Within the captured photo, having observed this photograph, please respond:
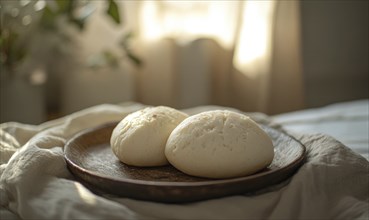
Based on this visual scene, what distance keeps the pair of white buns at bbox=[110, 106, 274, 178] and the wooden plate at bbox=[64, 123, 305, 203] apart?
2cm

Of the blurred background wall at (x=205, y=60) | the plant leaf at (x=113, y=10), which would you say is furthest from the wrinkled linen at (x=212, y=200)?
the blurred background wall at (x=205, y=60)

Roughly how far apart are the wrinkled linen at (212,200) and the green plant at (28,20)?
66 centimetres

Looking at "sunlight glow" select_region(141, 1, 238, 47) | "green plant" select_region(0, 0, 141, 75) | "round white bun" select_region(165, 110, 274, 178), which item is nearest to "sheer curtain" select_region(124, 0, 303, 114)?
"sunlight glow" select_region(141, 1, 238, 47)

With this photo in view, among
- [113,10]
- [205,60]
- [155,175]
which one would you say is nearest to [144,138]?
[155,175]

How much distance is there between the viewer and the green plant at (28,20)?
1.18 meters

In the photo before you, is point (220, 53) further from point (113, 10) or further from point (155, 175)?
point (155, 175)

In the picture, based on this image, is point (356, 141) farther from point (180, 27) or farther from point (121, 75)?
point (121, 75)

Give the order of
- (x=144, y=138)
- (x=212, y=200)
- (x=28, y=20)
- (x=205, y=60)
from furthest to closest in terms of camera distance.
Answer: (x=205, y=60)
(x=28, y=20)
(x=144, y=138)
(x=212, y=200)

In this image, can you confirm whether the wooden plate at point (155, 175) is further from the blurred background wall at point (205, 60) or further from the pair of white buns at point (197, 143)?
the blurred background wall at point (205, 60)

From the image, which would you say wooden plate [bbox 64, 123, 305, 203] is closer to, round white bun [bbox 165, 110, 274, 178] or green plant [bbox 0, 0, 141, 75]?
round white bun [bbox 165, 110, 274, 178]

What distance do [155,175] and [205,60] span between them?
0.88 meters

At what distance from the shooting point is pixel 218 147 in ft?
1.82

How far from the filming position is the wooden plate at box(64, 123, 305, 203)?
499 millimetres

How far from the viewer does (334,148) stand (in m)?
0.60
